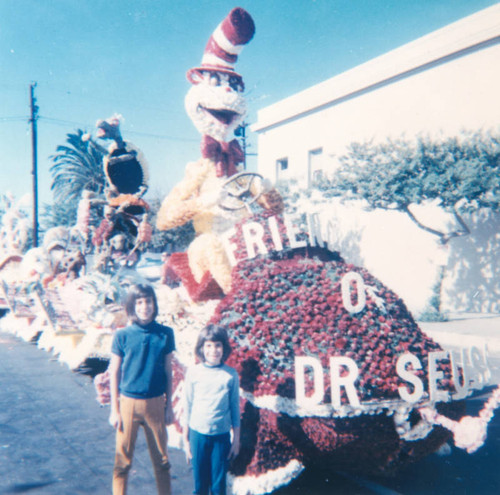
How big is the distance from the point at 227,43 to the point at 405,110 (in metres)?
11.0

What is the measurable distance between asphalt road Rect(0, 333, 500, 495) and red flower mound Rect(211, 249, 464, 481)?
525 millimetres

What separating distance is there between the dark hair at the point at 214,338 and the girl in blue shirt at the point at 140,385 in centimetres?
28

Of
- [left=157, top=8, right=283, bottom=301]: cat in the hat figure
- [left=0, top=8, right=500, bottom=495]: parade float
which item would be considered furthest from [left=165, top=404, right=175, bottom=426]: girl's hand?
[left=157, top=8, right=283, bottom=301]: cat in the hat figure

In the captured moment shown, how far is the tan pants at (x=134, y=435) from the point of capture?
8.35 feet

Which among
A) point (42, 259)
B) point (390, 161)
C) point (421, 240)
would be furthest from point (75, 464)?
point (421, 240)

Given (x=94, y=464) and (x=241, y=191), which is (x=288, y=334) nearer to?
(x=241, y=191)

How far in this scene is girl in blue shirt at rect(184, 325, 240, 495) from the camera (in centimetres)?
235

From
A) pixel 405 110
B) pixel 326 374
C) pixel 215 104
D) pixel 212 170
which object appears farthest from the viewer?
pixel 405 110

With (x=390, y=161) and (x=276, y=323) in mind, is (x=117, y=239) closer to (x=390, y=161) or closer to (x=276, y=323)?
(x=276, y=323)

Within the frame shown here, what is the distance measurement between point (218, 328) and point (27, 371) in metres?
4.63

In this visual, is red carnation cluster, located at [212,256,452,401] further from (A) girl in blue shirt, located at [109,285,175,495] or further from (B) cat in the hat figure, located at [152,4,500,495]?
(A) girl in blue shirt, located at [109,285,175,495]

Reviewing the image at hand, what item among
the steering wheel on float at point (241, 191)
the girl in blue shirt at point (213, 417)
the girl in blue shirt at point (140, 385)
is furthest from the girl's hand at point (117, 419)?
the steering wheel on float at point (241, 191)

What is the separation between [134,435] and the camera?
8.53ft

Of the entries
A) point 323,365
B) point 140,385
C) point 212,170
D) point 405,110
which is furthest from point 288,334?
point 405,110
